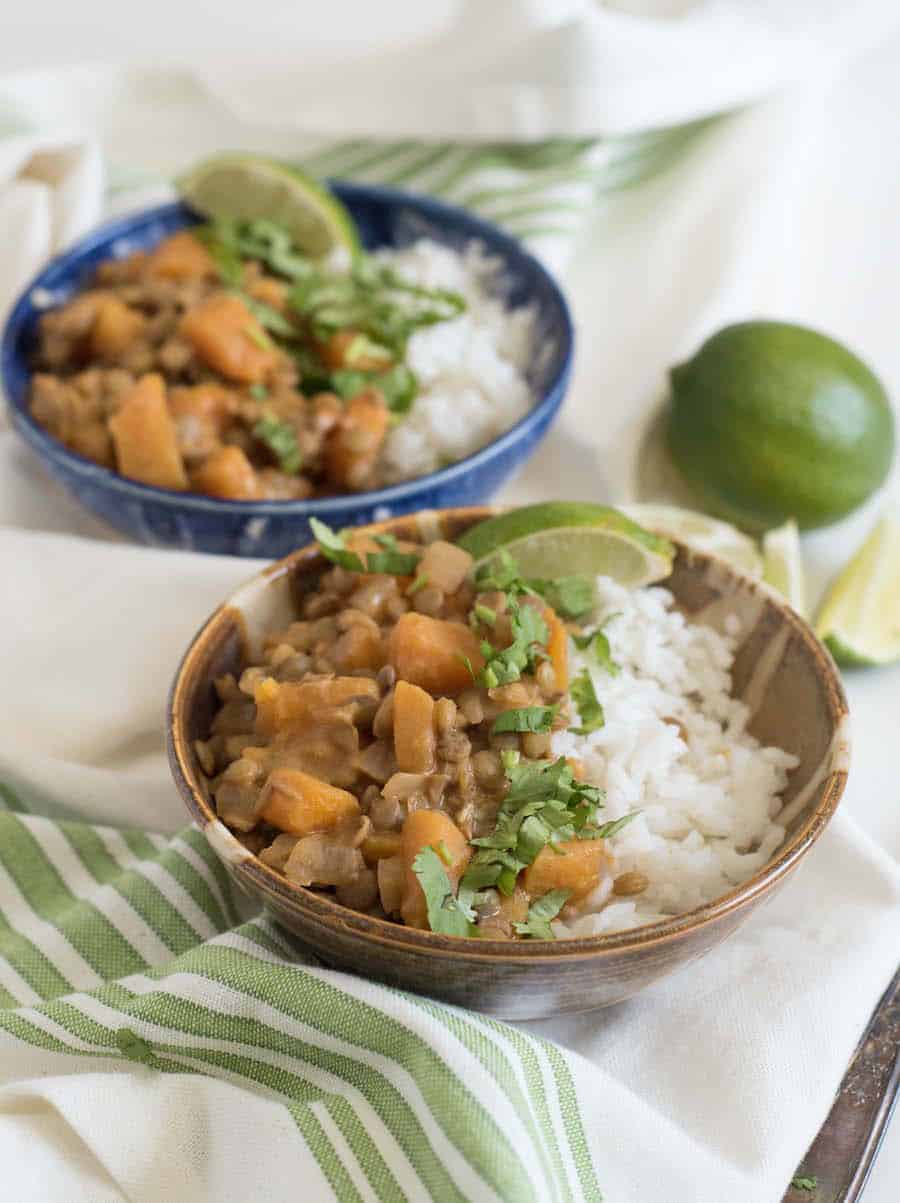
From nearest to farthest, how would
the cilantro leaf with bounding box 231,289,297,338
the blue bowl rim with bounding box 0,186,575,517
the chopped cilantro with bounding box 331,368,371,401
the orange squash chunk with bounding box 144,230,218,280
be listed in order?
the blue bowl rim with bounding box 0,186,575,517
the chopped cilantro with bounding box 331,368,371,401
the cilantro leaf with bounding box 231,289,297,338
the orange squash chunk with bounding box 144,230,218,280

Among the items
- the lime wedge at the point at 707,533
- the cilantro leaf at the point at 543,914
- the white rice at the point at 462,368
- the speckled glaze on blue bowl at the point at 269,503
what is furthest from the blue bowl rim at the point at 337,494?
the cilantro leaf at the point at 543,914

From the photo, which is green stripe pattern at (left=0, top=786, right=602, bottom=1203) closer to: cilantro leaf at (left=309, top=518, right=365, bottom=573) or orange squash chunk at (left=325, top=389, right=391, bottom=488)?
cilantro leaf at (left=309, top=518, right=365, bottom=573)

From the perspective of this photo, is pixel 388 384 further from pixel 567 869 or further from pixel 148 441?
pixel 567 869

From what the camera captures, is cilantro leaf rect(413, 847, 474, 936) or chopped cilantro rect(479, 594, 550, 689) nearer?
cilantro leaf rect(413, 847, 474, 936)

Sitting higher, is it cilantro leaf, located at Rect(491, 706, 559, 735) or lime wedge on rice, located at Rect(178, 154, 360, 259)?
lime wedge on rice, located at Rect(178, 154, 360, 259)

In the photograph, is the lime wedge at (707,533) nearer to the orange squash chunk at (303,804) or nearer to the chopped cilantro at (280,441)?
the chopped cilantro at (280,441)

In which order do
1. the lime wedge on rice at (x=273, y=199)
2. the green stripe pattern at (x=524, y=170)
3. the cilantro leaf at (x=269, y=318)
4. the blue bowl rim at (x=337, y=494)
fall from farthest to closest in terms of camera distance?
the green stripe pattern at (x=524, y=170), the lime wedge on rice at (x=273, y=199), the cilantro leaf at (x=269, y=318), the blue bowl rim at (x=337, y=494)

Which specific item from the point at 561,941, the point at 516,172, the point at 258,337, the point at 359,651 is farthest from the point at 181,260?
the point at 561,941

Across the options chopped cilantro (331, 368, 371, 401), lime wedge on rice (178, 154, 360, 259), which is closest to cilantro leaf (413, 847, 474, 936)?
chopped cilantro (331, 368, 371, 401)
